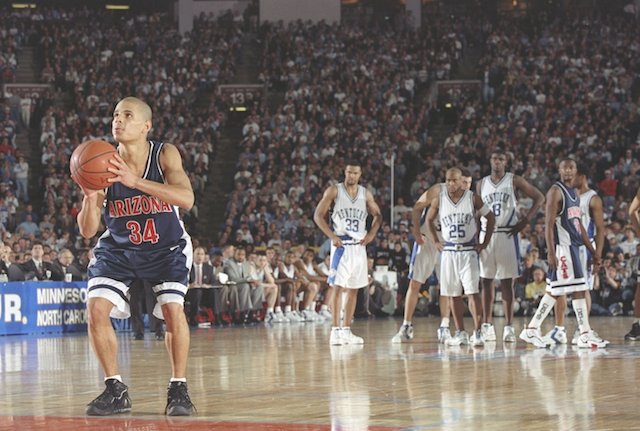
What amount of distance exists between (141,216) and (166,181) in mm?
271

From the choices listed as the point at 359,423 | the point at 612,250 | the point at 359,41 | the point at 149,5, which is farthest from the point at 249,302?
the point at 149,5

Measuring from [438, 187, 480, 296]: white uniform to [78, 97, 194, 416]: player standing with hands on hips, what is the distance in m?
6.39

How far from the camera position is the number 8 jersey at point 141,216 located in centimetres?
723

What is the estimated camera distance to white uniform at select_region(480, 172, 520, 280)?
540 inches

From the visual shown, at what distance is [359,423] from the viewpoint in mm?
6375

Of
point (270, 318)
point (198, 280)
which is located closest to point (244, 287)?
point (270, 318)

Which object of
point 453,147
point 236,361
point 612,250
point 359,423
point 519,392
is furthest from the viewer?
point 453,147

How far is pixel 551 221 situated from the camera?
12.5 m

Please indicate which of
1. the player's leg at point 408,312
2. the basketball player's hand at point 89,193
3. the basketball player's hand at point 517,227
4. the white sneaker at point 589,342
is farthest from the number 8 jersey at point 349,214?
the basketball player's hand at point 89,193

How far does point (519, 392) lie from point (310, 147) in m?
22.5

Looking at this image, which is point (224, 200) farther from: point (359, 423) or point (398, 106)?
point (359, 423)

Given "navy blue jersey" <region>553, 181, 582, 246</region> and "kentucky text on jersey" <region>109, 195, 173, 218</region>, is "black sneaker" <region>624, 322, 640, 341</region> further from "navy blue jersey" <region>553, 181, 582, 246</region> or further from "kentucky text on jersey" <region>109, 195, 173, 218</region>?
"kentucky text on jersey" <region>109, 195, 173, 218</region>

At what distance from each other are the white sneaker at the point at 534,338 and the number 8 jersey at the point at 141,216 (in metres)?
6.34

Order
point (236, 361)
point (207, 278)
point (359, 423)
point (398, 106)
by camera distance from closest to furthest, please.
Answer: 1. point (359, 423)
2. point (236, 361)
3. point (207, 278)
4. point (398, 106)
